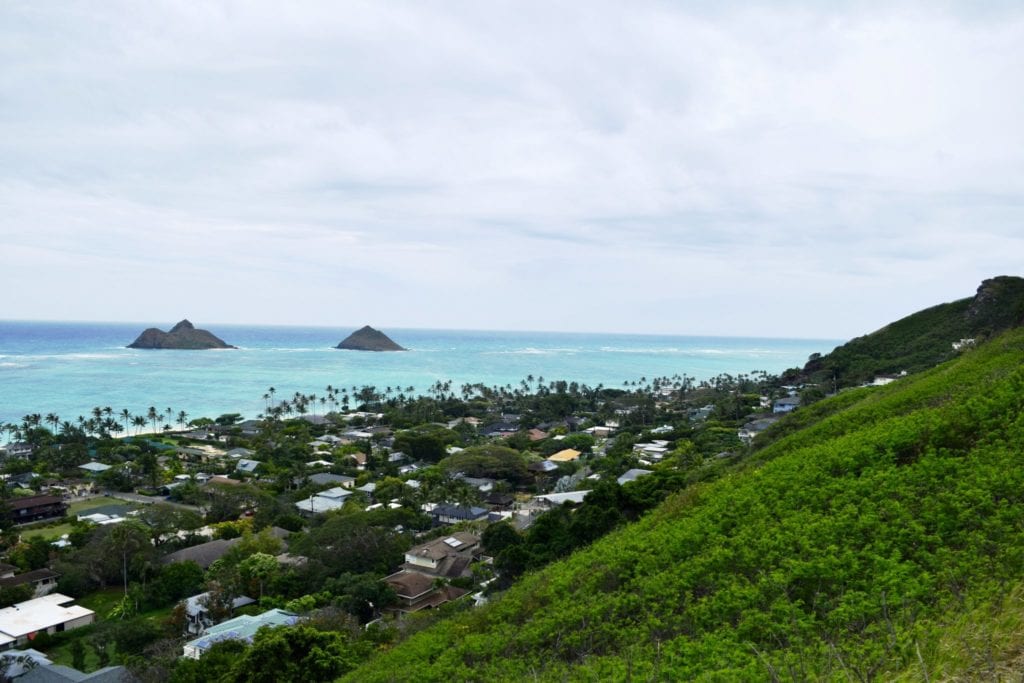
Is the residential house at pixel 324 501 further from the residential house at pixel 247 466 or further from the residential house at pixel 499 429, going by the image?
the residential house at pixel 499 429

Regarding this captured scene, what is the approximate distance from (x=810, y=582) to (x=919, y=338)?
54494mm

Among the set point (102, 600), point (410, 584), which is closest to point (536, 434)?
point (410, 584)

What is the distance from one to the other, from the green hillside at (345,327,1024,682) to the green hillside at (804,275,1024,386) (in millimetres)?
35863

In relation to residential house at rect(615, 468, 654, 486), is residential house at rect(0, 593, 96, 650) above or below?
below

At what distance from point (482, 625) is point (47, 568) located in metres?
19.0

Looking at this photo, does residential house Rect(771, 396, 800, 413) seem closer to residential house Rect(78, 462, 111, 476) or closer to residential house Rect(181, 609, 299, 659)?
residential house Rect(181, 609, 299, 659)

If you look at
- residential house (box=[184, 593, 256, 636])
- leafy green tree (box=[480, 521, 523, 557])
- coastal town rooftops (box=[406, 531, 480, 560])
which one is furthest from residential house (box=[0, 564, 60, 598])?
leafy green tree (box=[480, 521, 523, 557])

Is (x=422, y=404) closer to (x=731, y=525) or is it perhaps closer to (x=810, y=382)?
(x=810, y=382)

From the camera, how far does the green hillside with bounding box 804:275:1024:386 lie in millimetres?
44438

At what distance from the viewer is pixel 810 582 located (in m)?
6.00

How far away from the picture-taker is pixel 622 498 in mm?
14562

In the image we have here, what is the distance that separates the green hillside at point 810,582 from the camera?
15.1 feet

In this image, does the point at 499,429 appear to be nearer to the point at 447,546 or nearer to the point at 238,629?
the point at 447,546

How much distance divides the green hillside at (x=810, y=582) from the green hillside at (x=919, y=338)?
3586cm
